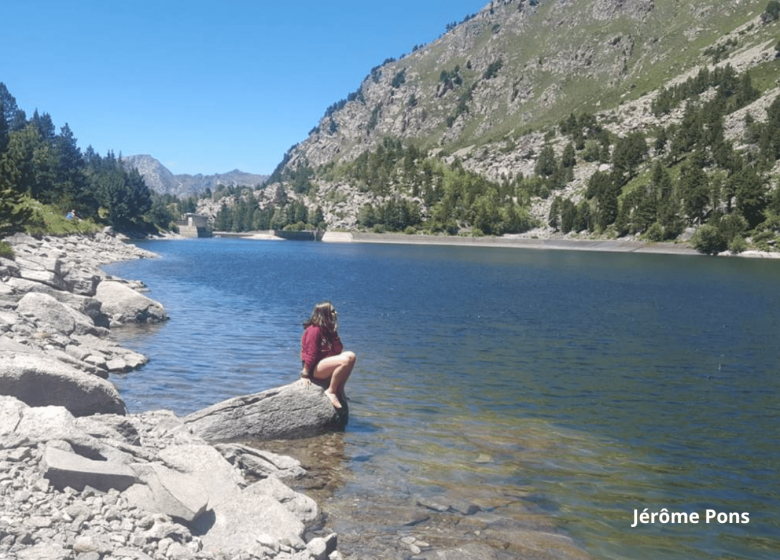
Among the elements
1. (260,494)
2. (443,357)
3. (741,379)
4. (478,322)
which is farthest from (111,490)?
(478,322)

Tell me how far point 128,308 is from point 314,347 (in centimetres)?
2219

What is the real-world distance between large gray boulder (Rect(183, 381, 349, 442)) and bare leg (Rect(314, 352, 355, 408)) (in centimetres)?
33

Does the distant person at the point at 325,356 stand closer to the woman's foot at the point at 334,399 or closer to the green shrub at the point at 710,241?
the woman's foot at the point at 334,399

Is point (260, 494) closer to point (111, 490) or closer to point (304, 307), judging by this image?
point (111, 490)

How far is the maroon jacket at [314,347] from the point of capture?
17312 mm

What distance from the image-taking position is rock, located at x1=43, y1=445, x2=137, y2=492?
8.83m

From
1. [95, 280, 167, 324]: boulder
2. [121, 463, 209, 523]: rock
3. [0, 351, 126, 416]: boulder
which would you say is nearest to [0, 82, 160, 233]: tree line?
[95, 280, 167, 324]: boulder

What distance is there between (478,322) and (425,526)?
1160 inches

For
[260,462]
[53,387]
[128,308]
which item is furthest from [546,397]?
[128,308]

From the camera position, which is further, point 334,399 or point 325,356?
point 325,356

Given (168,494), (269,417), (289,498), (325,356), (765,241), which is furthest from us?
(765,241)

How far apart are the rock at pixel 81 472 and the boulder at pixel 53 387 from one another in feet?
13.9

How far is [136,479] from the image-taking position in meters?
9.72

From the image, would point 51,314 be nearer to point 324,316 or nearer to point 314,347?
point 314,347
